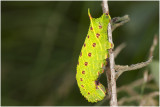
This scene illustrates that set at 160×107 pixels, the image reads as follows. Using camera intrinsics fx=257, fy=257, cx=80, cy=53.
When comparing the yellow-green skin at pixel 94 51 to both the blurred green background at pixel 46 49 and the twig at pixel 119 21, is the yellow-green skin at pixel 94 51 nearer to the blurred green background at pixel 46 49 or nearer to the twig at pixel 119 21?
the twig at pixel 119 21

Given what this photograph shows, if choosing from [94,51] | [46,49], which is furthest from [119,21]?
[46,49]

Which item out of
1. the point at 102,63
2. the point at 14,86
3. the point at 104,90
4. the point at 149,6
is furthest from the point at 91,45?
the point at 14,86

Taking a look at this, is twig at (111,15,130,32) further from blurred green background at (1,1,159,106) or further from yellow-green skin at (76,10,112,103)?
blurred green background at (1,1,159,106)

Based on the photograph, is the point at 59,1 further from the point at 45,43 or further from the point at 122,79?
the point at 122,79

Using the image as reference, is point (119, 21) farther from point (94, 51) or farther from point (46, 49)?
point (46, 49)

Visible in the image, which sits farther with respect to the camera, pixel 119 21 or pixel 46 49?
pixel 46 49

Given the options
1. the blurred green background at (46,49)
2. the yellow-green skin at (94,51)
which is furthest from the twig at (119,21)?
the blurred green background at (46,49)

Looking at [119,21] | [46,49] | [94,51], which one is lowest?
[46,49]

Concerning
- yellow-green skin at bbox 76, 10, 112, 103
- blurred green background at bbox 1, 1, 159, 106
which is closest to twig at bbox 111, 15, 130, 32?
yellow-green skin at bbox 76, 10, 112, 103
